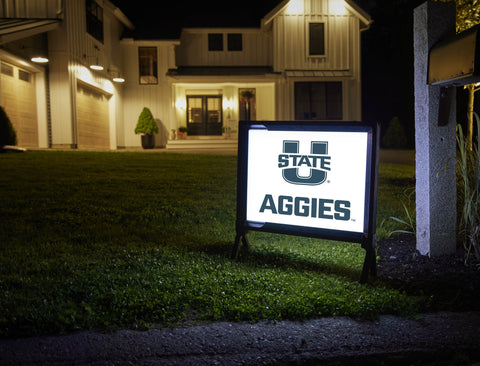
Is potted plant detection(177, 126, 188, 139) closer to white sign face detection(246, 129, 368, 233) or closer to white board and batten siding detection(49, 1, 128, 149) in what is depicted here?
white board and batten siding detection(49, 1, 128, 149)

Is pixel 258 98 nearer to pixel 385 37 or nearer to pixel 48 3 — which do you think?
pixel 48 3

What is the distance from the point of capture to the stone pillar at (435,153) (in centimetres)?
401

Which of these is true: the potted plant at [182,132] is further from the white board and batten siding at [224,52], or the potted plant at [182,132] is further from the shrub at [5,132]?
the shrub at [5,132]

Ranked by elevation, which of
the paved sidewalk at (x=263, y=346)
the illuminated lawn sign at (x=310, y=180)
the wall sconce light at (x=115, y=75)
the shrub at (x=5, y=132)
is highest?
the wall sconce light at (x=115, y=75)

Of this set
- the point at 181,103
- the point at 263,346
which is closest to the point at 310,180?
the point at 263,346

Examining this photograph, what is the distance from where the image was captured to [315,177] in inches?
150

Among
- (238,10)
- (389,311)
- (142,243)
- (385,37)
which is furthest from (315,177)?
(385,37)

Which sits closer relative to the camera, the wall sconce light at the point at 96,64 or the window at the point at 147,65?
the wall sconce light at the point at 96,64

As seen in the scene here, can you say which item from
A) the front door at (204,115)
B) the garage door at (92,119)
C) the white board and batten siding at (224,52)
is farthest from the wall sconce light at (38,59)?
the front door at (204,115)

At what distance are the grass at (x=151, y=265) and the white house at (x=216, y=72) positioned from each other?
12.5 metres

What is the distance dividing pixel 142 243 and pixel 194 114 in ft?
67.0

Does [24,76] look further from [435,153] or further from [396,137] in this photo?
[396,137]

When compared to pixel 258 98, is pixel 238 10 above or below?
above

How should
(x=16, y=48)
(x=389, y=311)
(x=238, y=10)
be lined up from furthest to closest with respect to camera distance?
(x=238, y=10) → (x=16, y=48) → (x=389, y=311)
